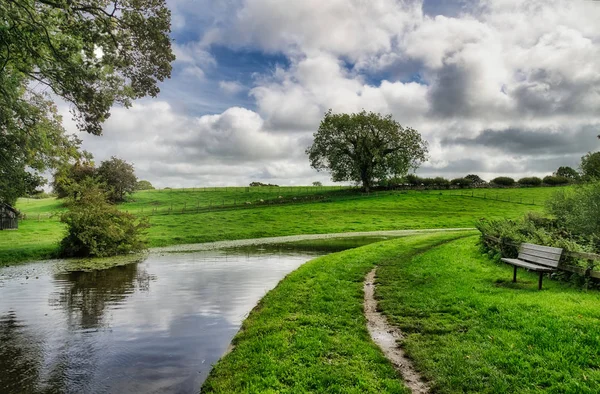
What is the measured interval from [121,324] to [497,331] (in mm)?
9010

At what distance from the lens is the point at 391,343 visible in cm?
844

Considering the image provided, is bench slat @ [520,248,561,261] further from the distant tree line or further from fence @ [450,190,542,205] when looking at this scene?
fence @ [450,190,542,205]

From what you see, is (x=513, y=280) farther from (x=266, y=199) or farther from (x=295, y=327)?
(x=266, y=199)

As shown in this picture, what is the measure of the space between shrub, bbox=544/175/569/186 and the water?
92.7 meters

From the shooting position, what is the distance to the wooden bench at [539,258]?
12042mm

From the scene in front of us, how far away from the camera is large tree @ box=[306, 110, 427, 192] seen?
239 feet

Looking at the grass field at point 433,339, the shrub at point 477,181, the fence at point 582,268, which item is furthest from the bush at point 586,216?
the shrub at point 477,181

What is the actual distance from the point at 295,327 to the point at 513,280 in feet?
27.3

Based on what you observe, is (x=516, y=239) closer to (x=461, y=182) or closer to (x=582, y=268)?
(x=582, y=268)

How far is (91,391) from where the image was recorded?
6.56m

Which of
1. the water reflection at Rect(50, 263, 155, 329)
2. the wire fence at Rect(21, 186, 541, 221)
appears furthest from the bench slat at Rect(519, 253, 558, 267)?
the wire fence at Rect(21, 186, 541, 221)

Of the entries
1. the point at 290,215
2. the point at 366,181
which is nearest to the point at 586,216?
the point at 290,215

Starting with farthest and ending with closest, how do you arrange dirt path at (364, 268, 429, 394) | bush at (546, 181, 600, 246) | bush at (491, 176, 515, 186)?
bush at (491, 176, 515, 186) < bush at (546, 181, 600, 246) < dirt path at (364, 268, 429, 394)

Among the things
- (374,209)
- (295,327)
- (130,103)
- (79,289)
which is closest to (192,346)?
(295,327)
